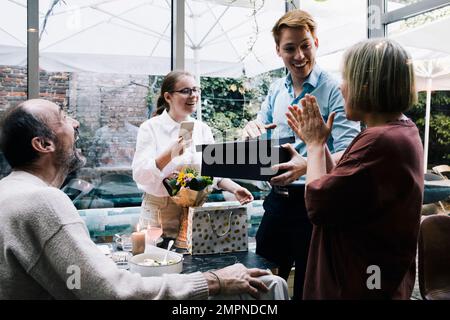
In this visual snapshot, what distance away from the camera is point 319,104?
1802 mm

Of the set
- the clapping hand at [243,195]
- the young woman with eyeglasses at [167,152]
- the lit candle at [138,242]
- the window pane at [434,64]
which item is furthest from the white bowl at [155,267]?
the window pane at [434,64]

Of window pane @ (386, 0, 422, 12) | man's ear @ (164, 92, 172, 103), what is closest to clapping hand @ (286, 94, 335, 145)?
man's ear @ (164, 92, 172, 103)

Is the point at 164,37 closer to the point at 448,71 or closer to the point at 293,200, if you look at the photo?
the point at 293,200

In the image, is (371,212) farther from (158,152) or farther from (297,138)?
(158,152)

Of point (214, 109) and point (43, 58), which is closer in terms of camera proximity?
point (43, 58)

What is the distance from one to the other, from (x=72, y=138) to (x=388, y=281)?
1048mm

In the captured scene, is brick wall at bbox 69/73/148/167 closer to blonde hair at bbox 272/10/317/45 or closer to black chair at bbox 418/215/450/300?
blonde hair at bbox 272/10/317/45

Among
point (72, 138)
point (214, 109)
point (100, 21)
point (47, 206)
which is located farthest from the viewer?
point (214, 109)

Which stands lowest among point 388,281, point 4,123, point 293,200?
point 388,281

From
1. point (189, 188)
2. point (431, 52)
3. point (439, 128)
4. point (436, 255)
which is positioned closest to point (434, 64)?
point (431, 52)

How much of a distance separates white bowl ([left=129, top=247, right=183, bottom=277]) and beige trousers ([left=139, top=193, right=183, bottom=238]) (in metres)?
0.26

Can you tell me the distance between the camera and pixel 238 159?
57.2 inches

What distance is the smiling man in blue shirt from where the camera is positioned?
1744mm

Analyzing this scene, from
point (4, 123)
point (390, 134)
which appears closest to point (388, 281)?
point (390, 134)
